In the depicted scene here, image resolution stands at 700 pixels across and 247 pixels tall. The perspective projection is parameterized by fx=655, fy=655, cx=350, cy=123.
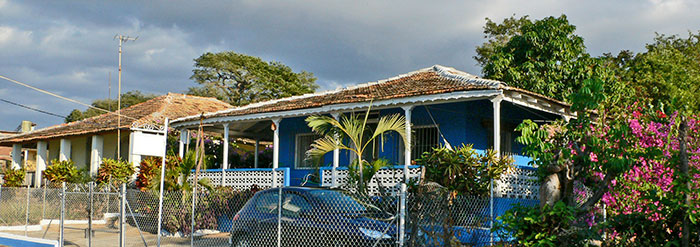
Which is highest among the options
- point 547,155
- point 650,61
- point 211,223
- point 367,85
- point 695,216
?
point 650,61

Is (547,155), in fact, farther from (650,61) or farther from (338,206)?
(650,61)

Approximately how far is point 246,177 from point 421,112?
16.6ft

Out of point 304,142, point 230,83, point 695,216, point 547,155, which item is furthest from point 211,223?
point 230,83

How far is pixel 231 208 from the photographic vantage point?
16.9 m

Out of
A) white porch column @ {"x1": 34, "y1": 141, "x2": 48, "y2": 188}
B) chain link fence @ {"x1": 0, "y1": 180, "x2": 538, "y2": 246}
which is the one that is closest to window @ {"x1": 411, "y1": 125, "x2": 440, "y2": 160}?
chain link fence @ {"x1": 0, "y1": 180, "x2": 538, "y2": 246}

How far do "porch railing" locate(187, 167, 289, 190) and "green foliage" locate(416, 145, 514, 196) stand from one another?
205 inches

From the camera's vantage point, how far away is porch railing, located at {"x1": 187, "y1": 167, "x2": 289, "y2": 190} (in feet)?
56.4

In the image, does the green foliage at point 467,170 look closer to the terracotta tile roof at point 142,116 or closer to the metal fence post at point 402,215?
the metal fence post at point 402,215

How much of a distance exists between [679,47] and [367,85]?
17.0 meters

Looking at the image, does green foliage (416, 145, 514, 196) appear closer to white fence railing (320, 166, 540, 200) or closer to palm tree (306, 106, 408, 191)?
white fence railing (320, 166, 540, 200)

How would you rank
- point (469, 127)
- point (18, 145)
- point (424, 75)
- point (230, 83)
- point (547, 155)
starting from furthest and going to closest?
point (230, 83) → point (18, 145) → point (424, 75) → point (469, 127) → point (547, 155)

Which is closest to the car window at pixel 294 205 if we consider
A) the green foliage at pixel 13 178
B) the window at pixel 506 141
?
the window at pixel 506 141

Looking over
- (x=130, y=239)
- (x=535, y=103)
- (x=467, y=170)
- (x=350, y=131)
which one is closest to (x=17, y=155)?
(x=130, y=239)

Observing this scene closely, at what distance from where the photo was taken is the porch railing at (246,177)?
56.4 feet
